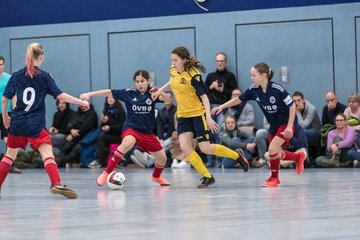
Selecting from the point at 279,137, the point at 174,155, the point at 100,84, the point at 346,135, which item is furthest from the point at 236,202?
the point at 100,84

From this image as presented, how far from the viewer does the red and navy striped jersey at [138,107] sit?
11.3 meters

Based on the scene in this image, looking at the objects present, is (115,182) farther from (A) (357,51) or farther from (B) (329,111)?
(A) (357,51)

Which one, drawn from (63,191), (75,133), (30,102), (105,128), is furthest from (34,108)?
(75,133)

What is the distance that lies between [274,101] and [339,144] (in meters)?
4.89

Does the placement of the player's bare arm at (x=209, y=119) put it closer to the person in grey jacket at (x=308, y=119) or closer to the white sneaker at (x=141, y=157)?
the person in grey jacket at (x=308, y=119)

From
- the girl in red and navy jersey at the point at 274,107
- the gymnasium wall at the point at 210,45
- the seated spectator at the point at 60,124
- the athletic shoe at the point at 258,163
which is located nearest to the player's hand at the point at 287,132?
the girl in red and navy jersey at the point at 274,107

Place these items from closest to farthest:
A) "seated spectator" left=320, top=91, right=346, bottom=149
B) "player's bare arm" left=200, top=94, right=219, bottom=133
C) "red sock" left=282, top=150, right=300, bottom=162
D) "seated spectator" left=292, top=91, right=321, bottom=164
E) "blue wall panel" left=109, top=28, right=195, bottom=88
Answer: "player's bare arm" left=200, top=94, right=219, bottom=133, "red sock" left=282, top=150, right=300, bottom=162, "seated spectator" left=320, top=91, right=346, bottom=149, "seated spectator" left=292, top=91, right=321, bottom=164, "blue wall panel" left=109, top=28, right=195, bottom=88

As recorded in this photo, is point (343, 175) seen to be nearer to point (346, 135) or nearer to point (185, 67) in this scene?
point (346, 135)

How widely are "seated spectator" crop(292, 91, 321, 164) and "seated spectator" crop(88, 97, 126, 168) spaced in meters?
3.91

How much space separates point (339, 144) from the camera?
1542cm

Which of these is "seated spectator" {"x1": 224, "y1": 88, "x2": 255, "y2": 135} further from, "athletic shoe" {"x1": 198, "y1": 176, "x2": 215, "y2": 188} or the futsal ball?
the futsal ball

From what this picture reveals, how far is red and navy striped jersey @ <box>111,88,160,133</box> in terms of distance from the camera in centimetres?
1130

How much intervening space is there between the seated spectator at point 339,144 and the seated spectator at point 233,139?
58.4 inches

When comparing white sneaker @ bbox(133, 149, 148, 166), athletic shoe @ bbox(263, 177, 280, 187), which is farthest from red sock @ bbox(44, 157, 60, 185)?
white sneaker @ bbox(133, 149, 148, 166)
